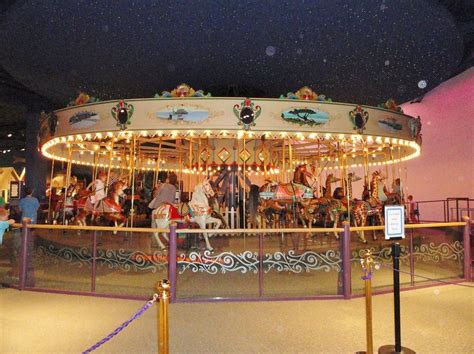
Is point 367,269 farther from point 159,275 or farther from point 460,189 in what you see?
point 460,189

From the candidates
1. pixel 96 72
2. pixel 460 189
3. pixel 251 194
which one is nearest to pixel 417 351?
pixel 251 194

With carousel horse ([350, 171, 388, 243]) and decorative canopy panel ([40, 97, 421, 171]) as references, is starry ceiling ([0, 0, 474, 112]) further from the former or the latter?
carousel horse ([350, 171, 388, 243])

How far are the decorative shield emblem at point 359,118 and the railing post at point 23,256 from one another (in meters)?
6.14

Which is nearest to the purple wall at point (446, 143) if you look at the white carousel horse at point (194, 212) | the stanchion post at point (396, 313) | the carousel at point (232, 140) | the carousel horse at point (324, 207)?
the carousel at point (232, 140)

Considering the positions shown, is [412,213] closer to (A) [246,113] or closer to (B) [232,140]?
(B) [232,140]

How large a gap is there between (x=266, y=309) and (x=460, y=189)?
12.7 meters

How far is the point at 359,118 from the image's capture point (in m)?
7.90

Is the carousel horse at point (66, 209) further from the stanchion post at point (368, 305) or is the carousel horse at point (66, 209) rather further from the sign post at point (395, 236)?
the sign post at point (395, 236)

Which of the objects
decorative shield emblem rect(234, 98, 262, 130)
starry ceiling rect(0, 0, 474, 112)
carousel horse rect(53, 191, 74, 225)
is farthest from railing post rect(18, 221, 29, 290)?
carousel horse rect(53, 191, 74, 225)

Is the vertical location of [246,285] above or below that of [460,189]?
below

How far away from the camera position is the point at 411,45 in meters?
10.4

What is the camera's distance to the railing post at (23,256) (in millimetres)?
5926

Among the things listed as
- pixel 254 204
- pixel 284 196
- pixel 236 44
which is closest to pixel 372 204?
pixel 284 196

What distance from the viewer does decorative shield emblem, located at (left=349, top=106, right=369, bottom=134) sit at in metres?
7.85
